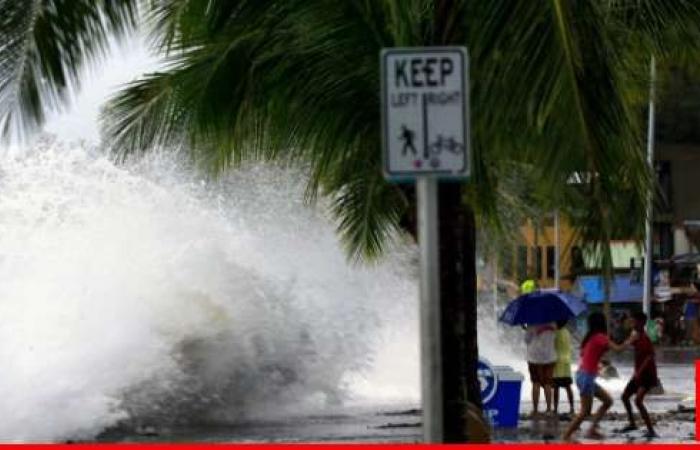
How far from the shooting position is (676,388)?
1074 inches

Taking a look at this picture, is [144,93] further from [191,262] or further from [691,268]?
[691,268]

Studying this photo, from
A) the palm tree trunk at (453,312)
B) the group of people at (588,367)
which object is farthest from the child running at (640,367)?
the palm tree trunk at (453,312)

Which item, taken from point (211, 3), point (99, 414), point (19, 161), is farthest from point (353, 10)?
point (19, 161)

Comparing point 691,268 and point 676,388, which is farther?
point 691,268

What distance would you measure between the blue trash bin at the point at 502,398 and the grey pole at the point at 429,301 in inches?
412

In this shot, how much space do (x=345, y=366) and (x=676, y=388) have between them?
7255 millimetres

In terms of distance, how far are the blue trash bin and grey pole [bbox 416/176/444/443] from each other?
1047 cm

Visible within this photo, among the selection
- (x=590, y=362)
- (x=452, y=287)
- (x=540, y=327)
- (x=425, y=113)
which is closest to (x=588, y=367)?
(x=590, y=362)

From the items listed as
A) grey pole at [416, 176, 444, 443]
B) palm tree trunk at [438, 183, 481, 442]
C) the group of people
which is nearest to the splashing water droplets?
the group of people

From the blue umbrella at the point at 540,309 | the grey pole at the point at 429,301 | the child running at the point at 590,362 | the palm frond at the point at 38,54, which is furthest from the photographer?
the blue umbrella at the point at 540,309

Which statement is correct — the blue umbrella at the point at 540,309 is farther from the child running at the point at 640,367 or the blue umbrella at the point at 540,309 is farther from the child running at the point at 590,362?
the child running at the point at 590,362

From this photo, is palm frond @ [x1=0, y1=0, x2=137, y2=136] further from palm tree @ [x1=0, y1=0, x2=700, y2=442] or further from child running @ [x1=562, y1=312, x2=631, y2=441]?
child running @ [x1=562, y1=312, x2=631, y2=441]

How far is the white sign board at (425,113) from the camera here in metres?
6.75

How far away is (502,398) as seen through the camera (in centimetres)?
1759
